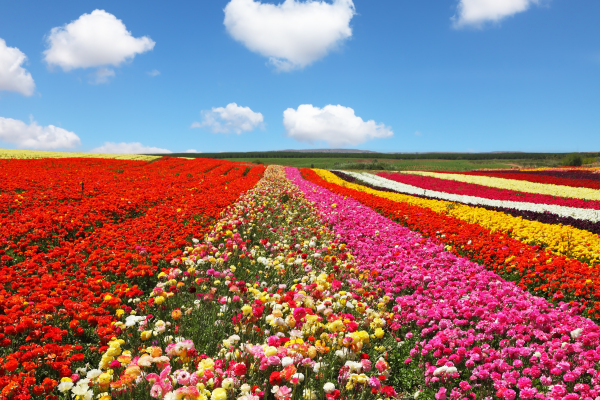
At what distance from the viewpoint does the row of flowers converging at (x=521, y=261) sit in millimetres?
5441

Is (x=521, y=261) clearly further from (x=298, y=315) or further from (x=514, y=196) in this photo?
(x=514, y=196)

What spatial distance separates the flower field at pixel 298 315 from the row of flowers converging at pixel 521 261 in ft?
0.14

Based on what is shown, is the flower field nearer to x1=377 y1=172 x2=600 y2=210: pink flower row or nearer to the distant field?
x1=377 y1=172 x2=600 y2=210: pink flower row

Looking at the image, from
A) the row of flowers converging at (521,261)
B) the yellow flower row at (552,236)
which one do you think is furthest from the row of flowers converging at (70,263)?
the yellow flower row at (552,236)

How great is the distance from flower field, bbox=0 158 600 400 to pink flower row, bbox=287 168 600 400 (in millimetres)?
25

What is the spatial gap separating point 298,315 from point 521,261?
514 cm

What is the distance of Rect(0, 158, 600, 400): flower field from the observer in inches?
118

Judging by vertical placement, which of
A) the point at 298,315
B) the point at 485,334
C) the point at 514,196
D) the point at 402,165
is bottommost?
the point at 485,334

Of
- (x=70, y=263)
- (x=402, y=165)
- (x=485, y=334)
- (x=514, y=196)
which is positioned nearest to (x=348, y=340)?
(x=485, y=334)

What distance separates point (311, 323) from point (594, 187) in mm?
31329

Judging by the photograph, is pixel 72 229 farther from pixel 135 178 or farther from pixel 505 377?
pixel 135 178

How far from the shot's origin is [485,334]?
4.21 m

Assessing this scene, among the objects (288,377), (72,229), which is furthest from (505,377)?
(72,229)

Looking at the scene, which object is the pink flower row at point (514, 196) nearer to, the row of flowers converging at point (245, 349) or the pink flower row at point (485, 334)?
the pink flower row at point (485, 334)
